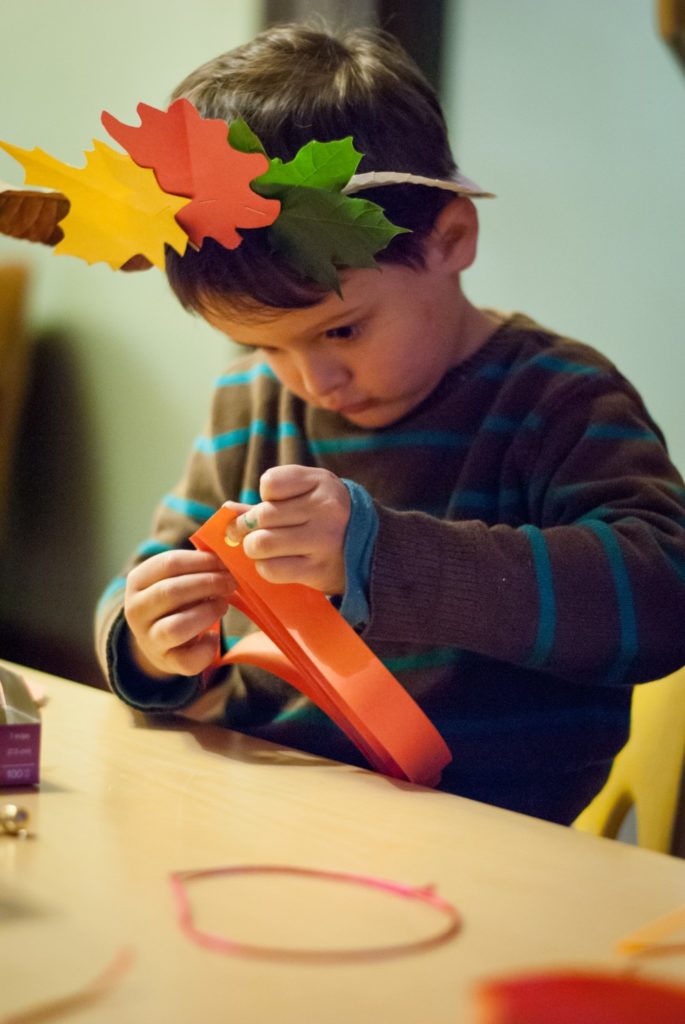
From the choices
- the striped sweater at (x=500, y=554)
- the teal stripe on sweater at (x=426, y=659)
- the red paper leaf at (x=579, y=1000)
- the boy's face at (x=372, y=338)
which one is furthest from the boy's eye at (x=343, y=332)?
the red paper leaf at (x=579, y=1000)

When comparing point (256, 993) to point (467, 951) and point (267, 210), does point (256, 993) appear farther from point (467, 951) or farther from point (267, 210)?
point (267, 210)

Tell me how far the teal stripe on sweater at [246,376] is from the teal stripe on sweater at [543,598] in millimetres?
361

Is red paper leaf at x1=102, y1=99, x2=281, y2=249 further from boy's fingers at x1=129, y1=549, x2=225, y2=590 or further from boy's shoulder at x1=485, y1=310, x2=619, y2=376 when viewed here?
boy's shoulder at x1=485, y1=310, x2=619, y2=376

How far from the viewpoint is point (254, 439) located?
3.10 feet

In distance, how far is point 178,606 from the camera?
69cm

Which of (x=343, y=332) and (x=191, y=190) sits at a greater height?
(x=191, y=190)

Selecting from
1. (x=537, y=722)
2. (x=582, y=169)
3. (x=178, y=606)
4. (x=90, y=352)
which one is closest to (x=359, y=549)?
(x=178, y=606)

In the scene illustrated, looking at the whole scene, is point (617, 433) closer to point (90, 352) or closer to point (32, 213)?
point (32, 213)

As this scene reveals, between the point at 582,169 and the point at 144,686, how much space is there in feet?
2.01

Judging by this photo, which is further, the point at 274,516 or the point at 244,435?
Answer: the point at 244,435

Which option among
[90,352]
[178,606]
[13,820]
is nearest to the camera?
[13,820]

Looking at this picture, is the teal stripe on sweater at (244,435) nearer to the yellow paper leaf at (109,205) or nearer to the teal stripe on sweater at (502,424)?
the teal stripe on sweater at (502,424)

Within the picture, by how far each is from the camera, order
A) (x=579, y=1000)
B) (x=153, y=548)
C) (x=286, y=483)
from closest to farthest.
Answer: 1. (x=579, y=1000)
2. (x=286, y=483)
3. (x=153, y=548)

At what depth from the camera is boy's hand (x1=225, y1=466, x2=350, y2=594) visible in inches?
23.2
